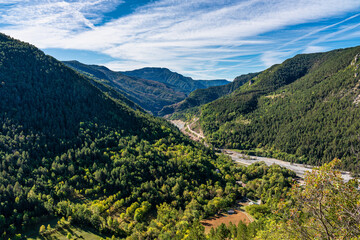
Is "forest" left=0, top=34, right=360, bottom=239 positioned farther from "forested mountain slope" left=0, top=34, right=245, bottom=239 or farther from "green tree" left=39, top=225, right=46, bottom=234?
"forested mountain slope" left=0, top=34, right=245, bottom=239

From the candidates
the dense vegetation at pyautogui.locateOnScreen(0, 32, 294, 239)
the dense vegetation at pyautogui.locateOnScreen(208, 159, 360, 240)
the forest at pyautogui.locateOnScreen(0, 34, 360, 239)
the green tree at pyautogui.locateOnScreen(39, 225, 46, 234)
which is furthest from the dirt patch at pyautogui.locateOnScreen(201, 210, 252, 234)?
the dense vegetation at pyautogui.locateOnScreen(208, 159, 360, 240)

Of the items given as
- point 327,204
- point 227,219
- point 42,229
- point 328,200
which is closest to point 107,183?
point 42,229

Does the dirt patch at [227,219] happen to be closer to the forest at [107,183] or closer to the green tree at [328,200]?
the forest at [107,183]

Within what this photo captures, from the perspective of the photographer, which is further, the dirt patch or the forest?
the dirt patch

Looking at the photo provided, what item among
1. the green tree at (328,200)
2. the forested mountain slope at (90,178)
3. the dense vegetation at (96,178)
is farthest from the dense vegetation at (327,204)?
the forested mountain slope at (90,178)

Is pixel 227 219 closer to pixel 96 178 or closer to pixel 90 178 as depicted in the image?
pixel 96 178
